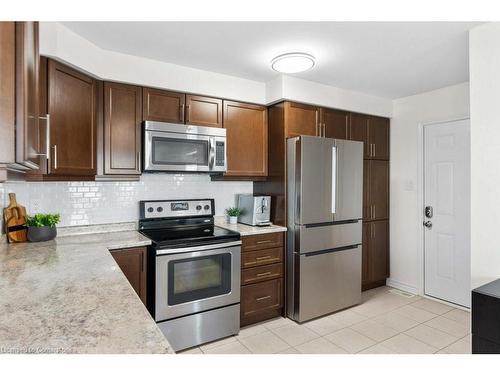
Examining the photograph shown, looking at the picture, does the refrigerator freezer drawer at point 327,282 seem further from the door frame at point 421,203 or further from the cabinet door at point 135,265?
the cabinet door at point 135,265

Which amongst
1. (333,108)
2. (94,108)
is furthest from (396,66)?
(94,108)

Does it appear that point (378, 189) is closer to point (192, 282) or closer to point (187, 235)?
point (187, 235)

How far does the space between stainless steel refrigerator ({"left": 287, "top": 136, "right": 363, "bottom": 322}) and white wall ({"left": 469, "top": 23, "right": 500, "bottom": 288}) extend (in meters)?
1.22

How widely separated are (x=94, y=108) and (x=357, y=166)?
8.14 feet

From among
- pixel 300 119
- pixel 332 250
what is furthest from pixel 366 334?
pixel 300 119

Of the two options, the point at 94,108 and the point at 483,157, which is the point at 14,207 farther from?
the point at 483,157

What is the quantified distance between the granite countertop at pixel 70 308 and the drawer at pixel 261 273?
1.30 m

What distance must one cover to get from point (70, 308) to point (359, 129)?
3.39 metres

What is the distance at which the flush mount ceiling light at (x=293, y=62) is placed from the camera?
94.7 inches

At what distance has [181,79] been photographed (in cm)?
274

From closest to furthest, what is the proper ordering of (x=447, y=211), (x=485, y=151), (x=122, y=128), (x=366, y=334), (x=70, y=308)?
(x=70, y=308), (x=485, y=151), (x=122, y=128), (x=366, y=334), (x=447, y=211)

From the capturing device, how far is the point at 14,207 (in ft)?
7.09

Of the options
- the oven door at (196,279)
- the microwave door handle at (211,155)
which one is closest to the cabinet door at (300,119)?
the microwave door handle at (211,155)

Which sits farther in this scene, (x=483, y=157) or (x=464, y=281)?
(x=464, y=281)
